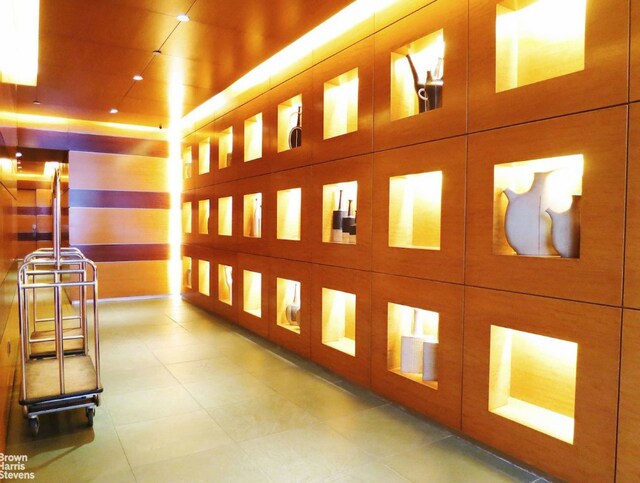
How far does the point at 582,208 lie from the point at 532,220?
0.98 feet

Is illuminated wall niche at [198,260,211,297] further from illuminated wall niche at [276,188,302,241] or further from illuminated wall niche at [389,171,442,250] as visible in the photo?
illuminated wall niche at [389,171,442,250]

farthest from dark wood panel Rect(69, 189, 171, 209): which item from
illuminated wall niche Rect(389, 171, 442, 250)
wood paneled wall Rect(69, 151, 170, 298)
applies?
illuminated wall niche Rect(389, 171, 442, 250)

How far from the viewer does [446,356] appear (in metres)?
3.34

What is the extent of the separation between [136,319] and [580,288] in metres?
6.50

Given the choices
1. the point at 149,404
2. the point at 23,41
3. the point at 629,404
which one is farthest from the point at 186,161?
the point at 629,404

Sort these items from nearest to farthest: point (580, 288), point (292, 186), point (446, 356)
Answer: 1. point (580, 288)
2. point (446, 356)
3. point (292, 186)

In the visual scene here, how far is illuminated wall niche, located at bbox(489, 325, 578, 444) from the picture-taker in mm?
2887

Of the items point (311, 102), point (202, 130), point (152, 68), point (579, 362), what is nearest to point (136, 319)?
point (202, 130)

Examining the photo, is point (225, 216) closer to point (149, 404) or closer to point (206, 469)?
point (149, 404)

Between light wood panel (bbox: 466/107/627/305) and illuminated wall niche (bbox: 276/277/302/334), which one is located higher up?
light wood panel (bbox: 466/107/627/305)

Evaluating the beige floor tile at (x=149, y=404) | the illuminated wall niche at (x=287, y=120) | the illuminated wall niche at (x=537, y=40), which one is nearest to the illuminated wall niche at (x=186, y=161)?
the illuminated wall niche at (x=287, y=120)

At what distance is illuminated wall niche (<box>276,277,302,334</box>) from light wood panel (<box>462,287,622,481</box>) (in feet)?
8.72

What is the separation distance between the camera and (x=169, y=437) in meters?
3.28

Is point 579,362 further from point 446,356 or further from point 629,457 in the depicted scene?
point 446,356
